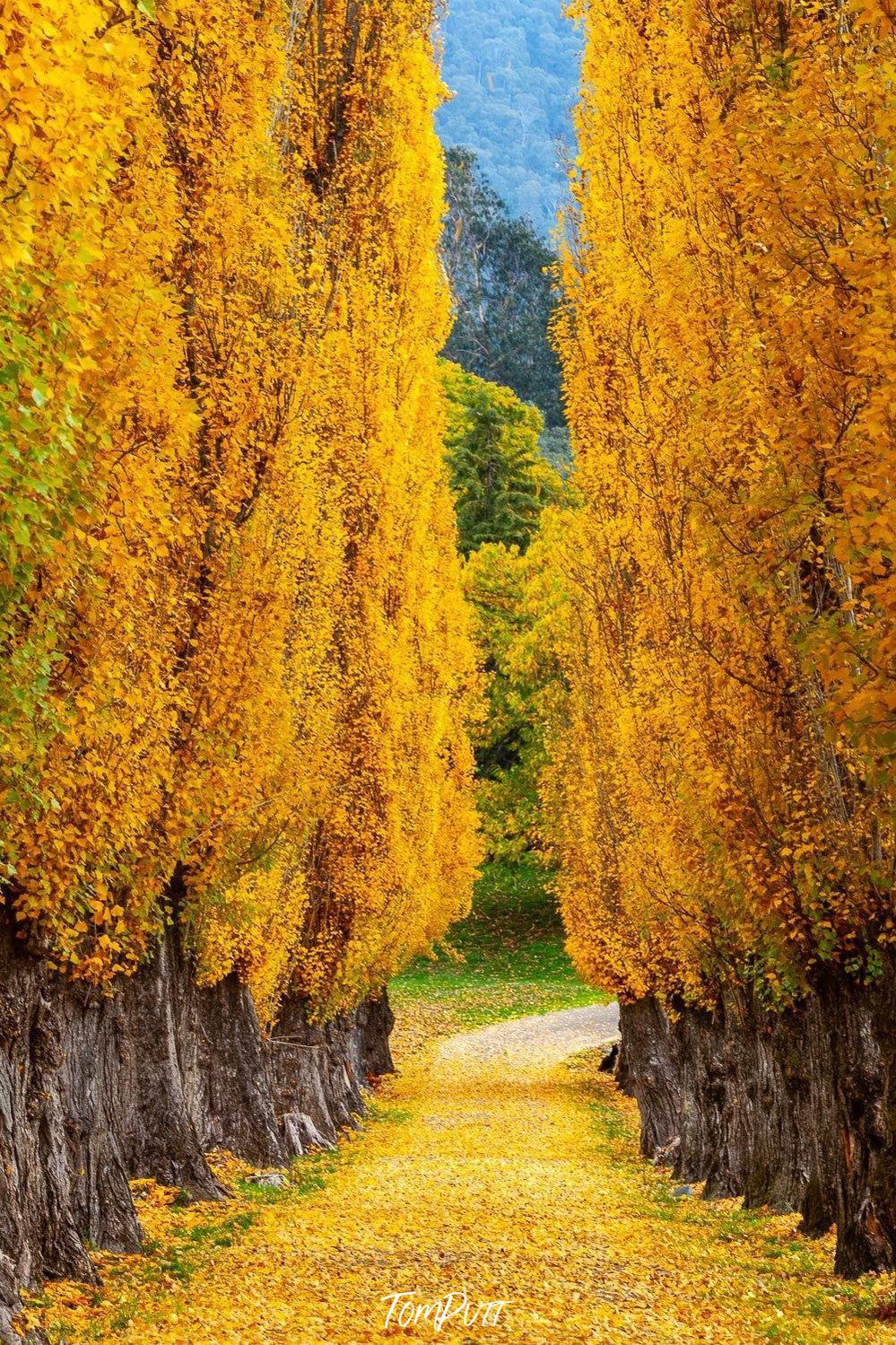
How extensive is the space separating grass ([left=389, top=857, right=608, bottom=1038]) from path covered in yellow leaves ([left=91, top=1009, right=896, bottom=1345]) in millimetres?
20335

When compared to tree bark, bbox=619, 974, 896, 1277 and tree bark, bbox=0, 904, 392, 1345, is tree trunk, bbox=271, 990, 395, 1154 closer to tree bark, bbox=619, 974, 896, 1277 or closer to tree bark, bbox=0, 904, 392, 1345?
tree bark, bbox=0, 904, 392, 1345


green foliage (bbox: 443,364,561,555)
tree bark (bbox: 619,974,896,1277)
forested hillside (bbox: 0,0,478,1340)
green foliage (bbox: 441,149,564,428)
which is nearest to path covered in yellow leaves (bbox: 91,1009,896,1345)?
tree bark (bbox: 619,974,896,1277)

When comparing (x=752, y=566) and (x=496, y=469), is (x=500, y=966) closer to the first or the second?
(x=496, y=469)

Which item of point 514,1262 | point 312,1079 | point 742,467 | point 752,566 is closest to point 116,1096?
point 514,1262

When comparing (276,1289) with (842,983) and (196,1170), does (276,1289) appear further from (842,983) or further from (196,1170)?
(842,983)

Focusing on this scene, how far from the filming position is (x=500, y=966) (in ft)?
161

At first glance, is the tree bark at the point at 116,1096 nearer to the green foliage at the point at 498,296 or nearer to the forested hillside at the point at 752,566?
the forested hillside at the point at 752,566

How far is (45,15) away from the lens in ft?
21.2

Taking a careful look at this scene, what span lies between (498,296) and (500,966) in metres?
62.7

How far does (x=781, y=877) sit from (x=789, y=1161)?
488 cm

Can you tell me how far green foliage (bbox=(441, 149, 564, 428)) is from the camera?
9356 centimetres

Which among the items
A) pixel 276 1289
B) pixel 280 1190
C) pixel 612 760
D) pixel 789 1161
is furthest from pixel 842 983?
pixel 612 760

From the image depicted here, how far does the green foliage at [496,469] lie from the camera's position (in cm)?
5828

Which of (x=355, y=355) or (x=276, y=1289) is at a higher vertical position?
(x=355, y=355)
